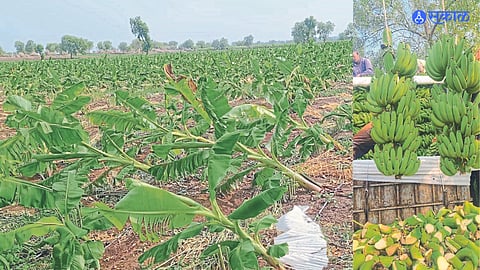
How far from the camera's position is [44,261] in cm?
212

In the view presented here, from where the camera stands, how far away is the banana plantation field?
5.34 ft

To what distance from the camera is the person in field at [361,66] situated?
1.68 m

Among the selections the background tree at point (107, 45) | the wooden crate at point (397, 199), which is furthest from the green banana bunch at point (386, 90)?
the background tree at point (107, 45)

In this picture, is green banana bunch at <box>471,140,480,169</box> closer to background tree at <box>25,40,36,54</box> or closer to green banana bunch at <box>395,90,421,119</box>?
green banana bunch at <box>395,90,421,119</box>

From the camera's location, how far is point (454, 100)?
1718 millimetres

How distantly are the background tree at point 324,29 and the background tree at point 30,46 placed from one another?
0.98m

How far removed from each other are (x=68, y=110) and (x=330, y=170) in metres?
1.20

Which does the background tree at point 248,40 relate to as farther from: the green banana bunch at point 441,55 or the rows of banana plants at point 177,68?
the green banana bunch at point 441,55

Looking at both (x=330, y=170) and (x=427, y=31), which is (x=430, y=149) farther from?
(x=330, y=170)

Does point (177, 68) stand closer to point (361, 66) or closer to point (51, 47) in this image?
point (51, 47)

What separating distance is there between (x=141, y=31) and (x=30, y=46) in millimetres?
381

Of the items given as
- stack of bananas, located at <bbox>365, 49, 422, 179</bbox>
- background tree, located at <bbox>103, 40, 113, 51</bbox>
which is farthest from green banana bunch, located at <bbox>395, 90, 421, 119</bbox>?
background tree, located at <bbox>103, 40, 113, 51</bbox>

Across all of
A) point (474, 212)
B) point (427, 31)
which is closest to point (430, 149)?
point (474, 212)

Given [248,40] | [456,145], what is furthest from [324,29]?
[456,145]
